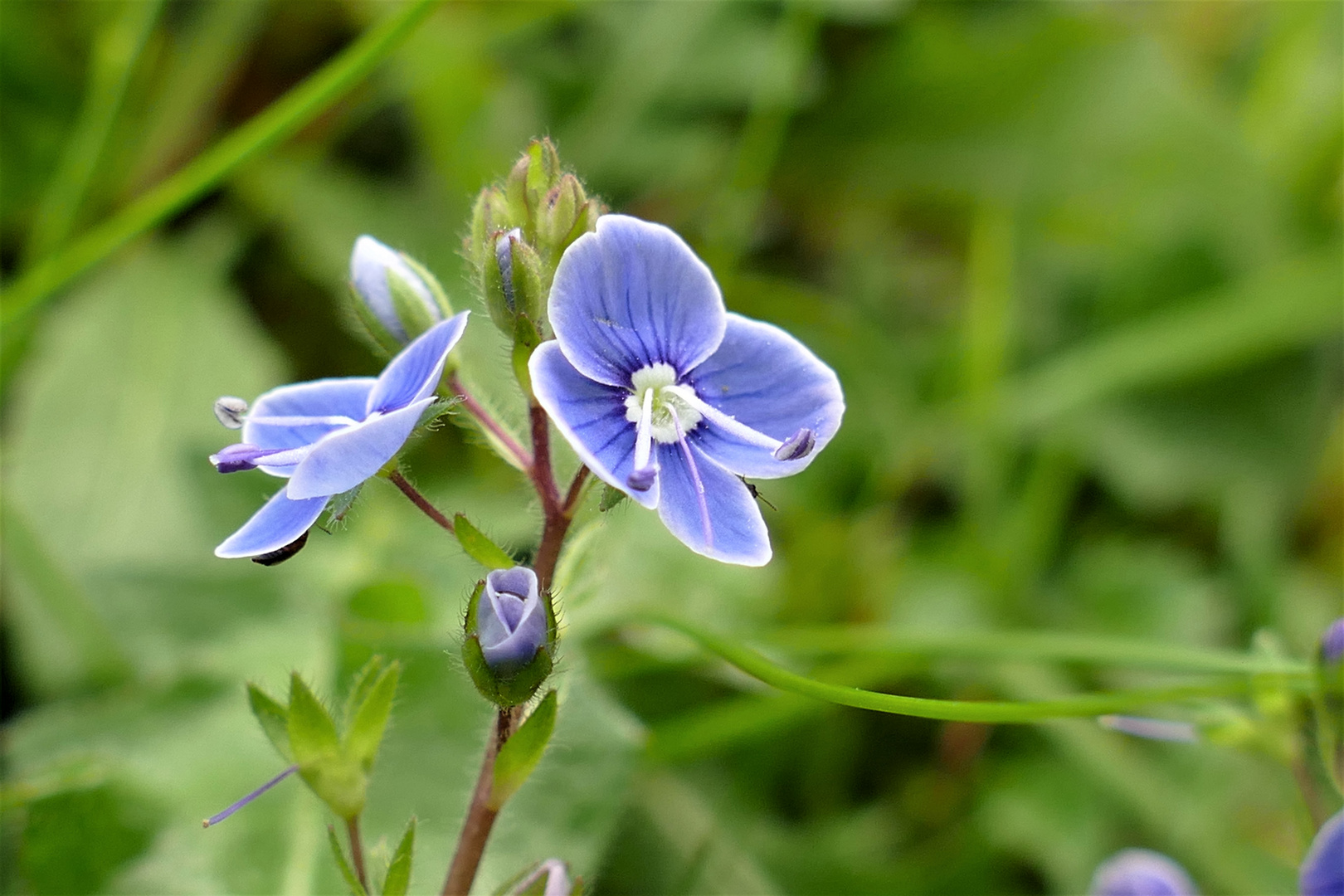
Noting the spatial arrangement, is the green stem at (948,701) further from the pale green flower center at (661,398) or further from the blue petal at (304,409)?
the blue petal at (304,409)

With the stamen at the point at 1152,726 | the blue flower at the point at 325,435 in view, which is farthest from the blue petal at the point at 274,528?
the stamen at the point at 1152,726

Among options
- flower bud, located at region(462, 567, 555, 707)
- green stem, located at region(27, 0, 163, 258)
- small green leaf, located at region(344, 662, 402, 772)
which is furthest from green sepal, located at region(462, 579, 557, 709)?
green stem, located at region(27, 0, 163, 258)

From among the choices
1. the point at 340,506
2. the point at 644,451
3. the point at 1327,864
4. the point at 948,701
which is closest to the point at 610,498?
the point at 644,451

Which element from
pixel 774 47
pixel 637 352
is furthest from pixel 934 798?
pixel 774 47

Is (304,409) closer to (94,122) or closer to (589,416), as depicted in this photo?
(589,416)

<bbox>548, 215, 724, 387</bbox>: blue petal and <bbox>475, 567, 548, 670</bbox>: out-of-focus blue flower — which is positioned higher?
<bbox>548, 215, 724, 387</bbox>: blue petal

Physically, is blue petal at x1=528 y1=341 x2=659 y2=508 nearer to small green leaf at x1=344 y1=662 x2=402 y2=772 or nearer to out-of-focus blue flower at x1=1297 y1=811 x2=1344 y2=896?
small green leaf at x1=344 y1=662 x2=402 y2=772

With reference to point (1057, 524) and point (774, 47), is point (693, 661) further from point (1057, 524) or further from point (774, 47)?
point (774, 47)
